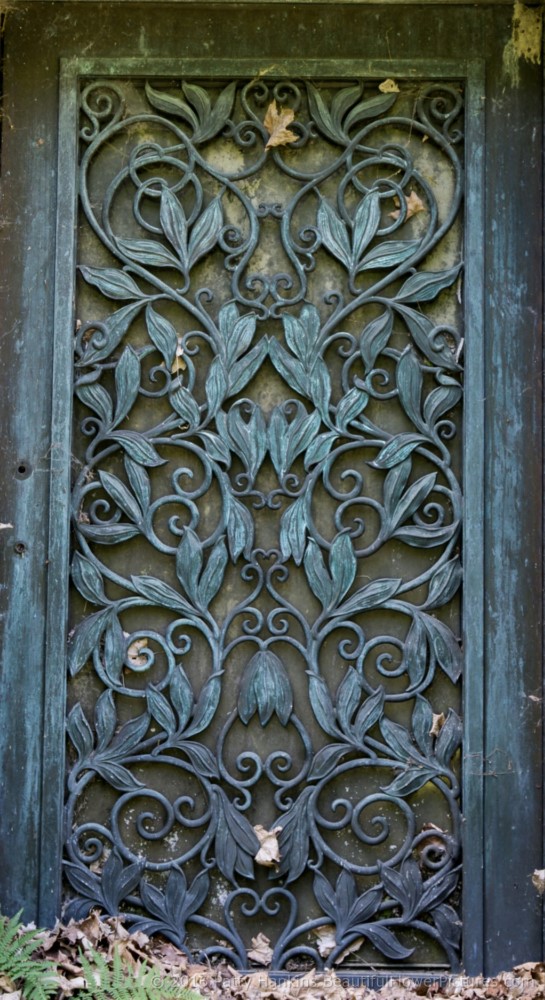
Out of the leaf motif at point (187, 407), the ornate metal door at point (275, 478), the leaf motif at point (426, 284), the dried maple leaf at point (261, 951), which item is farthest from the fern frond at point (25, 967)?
the leaf motif at point (426, 284)

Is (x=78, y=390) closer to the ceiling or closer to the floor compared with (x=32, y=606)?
closer to the ceiling

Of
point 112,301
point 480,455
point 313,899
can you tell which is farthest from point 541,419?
point 313,899

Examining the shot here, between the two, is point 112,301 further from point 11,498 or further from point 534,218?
point 534,218

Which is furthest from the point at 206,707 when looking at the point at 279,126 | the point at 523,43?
the point at 523,43

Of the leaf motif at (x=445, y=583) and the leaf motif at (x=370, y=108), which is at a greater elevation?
the leaf motif at (x=370, y=108)

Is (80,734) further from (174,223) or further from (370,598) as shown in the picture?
(174,223)

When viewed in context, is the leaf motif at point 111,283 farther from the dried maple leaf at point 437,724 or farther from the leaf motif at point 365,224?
the dried maple leaf at point 437,724

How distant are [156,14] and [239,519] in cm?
164

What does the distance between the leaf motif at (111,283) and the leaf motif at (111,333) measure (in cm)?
4

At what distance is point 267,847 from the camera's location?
3.62 m

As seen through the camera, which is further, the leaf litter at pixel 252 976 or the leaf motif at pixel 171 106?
the leaf motif at pixel 171 106

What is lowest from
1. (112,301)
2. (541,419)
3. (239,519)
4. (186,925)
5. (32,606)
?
(186,925)

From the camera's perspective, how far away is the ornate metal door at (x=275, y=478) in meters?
3.64

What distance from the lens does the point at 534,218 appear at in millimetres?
3760
